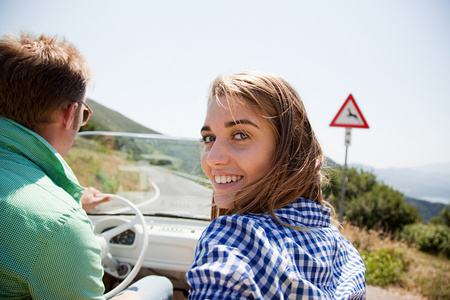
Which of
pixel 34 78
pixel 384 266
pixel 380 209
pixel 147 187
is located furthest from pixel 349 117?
pixel 380 209

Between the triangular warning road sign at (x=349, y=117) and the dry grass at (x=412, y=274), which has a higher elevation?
the triangular warning road sign at (x=349, y=117)

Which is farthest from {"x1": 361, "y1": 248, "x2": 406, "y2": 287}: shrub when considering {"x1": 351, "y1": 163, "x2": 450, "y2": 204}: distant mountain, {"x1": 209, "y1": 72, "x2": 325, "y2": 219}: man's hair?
{"x1": 351, "y1": 163, "x2": 450, "y2": 204}: distant mountain

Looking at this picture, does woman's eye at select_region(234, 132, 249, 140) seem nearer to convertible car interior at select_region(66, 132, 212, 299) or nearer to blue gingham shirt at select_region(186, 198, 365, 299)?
blue gingham shirt at select_region(186, 198, 365, 299)

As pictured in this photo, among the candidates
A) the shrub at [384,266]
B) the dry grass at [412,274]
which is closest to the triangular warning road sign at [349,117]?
the dry grass at [412,274]

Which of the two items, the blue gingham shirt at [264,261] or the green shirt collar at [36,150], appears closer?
the blue gingham shirt at [264,261]

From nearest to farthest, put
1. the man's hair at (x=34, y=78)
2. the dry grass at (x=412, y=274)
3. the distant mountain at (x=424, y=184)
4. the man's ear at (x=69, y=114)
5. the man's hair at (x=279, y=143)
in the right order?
the man's hair at (x=279, y=143)
the man's hair at (x=34, y=78)
the man's ear at (x=69, y=114)
the dry grass at (x=412, y=274)
the distant mountain at (x=424, y=184)

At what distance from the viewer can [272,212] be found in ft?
3.17

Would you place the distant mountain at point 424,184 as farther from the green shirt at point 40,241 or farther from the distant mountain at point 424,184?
the green shirt at point 40,241

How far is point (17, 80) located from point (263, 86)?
4.19ft

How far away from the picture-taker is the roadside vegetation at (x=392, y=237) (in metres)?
5.27

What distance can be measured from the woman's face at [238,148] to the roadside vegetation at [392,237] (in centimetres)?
60

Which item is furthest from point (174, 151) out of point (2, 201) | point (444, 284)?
point (444, 284)

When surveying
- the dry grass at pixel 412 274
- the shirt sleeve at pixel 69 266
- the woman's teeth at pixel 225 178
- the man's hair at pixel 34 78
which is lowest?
the dry grass at pixel 412 274

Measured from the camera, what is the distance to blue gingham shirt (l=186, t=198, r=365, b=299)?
2.28ft
